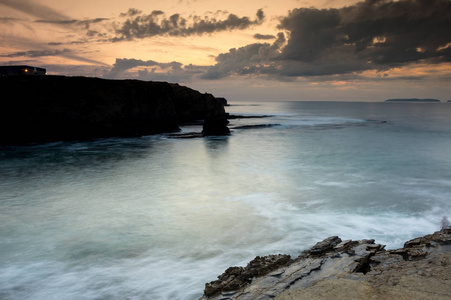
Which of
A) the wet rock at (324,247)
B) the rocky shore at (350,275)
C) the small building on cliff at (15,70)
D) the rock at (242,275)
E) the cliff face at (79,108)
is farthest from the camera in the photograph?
the small building on cliff at (15,70)

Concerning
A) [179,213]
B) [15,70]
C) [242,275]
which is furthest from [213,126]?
[15,70]

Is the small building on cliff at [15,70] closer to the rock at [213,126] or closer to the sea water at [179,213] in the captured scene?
the sea water at [179,213]

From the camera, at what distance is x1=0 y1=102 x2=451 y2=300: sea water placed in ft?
21.8

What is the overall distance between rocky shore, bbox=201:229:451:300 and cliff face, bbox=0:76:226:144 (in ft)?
101

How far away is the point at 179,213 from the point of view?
10914 mm

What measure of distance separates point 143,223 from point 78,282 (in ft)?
11.6

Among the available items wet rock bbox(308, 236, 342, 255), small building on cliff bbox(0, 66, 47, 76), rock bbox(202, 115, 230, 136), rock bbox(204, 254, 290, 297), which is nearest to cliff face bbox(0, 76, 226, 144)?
rock bbox(202, 115, 230, 136)

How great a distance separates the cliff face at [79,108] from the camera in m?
28.8

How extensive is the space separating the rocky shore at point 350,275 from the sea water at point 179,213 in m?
1.53

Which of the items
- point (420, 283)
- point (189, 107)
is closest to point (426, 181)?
point (420, 283)

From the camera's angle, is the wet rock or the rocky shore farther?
the wet rock

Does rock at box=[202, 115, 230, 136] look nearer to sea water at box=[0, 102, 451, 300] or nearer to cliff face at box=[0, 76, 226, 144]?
cliff face at box=[0, 76, 226, 144]

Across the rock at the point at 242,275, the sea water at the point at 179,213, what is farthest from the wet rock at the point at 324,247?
the sea water at the point at 179,213

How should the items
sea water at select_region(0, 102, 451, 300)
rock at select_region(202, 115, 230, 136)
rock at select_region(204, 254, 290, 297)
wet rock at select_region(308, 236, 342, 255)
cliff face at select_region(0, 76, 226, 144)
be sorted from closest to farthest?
rock at select_region(204, 254, 290, 297)
wet rock at select_region(308, 236, 342, 255)
sea water at select_region(0, 102, 451, 300)
cliff face at select_region(0, 76, 226, 144)
rock at select_region(202, 115, 230, 136)
